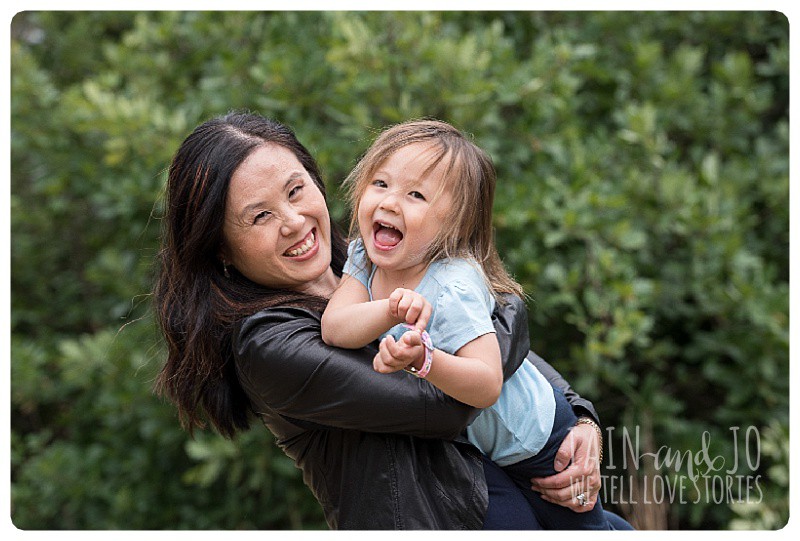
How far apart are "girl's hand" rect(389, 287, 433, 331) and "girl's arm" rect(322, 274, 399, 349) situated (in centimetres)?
4

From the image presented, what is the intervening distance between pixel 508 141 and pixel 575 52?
1.47 feet

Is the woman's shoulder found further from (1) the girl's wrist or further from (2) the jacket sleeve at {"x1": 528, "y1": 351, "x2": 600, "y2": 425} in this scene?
(2) the jacket sleeve at {"x1": 528, "y1": 351, "x2": 600, "y2": 425}

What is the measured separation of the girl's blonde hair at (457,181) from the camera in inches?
72.8

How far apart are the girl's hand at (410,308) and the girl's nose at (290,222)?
1.31 feet

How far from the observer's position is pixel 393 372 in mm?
1758

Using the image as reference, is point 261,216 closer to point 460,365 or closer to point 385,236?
point 385,236

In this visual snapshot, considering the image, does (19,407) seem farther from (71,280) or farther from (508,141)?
(508,141)

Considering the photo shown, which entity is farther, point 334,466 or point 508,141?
point 508,141

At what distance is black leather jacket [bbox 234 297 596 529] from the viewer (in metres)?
1.76

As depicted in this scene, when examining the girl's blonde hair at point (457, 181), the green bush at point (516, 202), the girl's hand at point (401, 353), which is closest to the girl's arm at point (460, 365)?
the girl's hand at point (401, 353)

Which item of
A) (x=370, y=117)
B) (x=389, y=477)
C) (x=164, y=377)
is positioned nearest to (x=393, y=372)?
(x=389, y=477)

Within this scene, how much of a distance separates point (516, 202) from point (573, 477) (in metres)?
1.93

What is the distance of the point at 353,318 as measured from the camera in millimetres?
1754

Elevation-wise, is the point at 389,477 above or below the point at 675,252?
below
